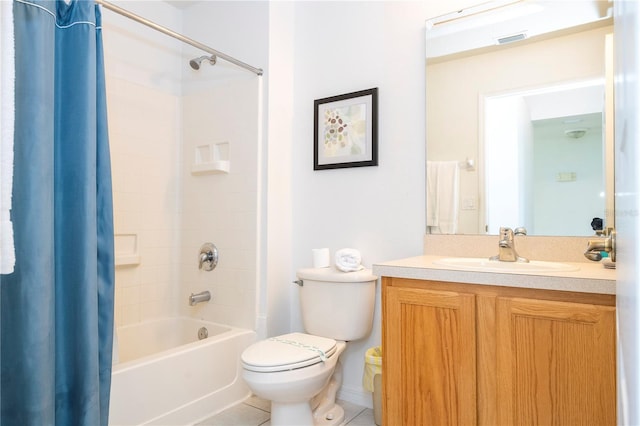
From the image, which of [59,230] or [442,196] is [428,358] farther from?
[59,230]

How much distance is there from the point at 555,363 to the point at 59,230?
169cm

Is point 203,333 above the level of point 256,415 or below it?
above

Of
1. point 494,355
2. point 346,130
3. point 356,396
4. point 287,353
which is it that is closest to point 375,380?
point 356,396

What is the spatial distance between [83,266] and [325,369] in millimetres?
1042

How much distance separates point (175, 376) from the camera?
1.93 meters

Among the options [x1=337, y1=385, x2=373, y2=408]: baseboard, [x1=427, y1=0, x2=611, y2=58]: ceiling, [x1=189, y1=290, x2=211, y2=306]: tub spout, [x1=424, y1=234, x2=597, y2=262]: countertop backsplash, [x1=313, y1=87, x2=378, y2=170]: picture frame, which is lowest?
[x1=337, y1=385, x2=373, y2=408]: baseboard

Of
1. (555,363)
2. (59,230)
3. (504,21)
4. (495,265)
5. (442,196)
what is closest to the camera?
(555,363)

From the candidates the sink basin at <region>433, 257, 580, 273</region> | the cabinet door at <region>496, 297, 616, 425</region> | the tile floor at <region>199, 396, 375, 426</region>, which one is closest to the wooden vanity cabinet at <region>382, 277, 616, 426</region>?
the cabinet door at <region>496, 297, 616, 425</region>

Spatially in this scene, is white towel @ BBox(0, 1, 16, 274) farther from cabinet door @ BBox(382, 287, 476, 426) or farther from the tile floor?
the tile floor

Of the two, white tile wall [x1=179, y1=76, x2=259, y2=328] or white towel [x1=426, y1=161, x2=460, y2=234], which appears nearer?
white towel [x1=426, y1=161, x2=460, y2=234]

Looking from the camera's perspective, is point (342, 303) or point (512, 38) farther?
point (342, 303)

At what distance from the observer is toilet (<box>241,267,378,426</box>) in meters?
1.66

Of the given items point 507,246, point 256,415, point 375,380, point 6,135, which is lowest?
point 256,415

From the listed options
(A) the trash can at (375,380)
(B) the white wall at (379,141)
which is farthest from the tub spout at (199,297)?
(A) the trash can at (375,380)
